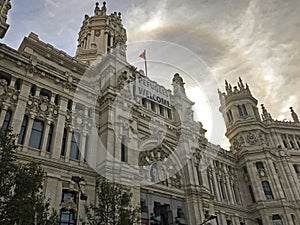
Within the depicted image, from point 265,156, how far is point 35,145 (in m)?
35.8

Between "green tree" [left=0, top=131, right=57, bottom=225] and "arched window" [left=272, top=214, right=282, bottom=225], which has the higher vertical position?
"arched window" [left=272, top=214, right=282, bottom=225]

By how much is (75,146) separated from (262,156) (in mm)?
31821

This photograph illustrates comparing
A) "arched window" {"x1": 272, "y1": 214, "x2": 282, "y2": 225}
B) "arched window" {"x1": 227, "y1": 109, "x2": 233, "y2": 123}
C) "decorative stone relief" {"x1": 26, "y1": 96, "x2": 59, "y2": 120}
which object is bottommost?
"arched window" {"x1": 272, "y1": 214, "x2": 282, "y2": 225}

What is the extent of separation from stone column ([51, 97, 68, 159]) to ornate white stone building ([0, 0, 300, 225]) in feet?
0.32

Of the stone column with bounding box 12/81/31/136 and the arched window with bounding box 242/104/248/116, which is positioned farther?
the arched window with bounding box 242/104/248/116

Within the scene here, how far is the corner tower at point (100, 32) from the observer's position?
48797mm

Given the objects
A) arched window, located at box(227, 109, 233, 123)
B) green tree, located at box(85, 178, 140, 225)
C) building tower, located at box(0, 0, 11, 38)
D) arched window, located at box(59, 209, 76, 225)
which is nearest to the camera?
green tree, located at box(85, 178, 140, 225)

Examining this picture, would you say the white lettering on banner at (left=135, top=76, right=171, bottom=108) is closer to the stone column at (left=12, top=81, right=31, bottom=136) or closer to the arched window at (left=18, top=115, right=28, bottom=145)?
the stone column at (left=12, top=81, right=31, bottom=136)

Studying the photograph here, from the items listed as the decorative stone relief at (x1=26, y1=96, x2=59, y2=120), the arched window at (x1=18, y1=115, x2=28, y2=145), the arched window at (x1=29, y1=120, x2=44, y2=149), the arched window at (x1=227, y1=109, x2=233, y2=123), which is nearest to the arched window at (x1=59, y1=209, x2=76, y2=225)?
the arched window at (x1=29, y1=120, x2=44, y2=149)

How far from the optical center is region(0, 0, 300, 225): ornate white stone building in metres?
23.7

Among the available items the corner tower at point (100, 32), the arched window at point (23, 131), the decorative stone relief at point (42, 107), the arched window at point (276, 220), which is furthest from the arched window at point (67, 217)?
the arched window at point (276, 220)

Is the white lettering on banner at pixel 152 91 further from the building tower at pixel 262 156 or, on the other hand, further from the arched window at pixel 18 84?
the building tower at pixel 262 156

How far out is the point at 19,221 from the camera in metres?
13.5

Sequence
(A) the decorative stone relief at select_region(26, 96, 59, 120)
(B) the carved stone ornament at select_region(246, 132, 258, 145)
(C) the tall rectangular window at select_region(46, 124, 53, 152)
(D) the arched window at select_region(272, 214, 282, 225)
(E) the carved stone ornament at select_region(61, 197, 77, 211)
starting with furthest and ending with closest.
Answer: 1. (B) the carved stone ornament at select_region(246, 132, 258, 145)
2. (D) the arched window at select_region(272, 214, 282, 225)
3. (A) the decorative stone relief at select_region(26, 96, 59, 120)
4. (C) the tall rectangular window at select_region(46, 124, 53, 152)
5. (E) the carved stone ornament at select_region(61, 197, 77, 211)
